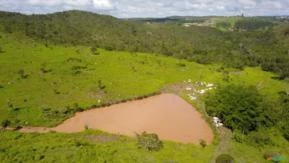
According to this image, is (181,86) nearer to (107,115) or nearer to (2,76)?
(107,115)

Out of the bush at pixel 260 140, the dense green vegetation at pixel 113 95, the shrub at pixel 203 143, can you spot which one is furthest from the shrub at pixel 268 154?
the shrub at pixel 203 143

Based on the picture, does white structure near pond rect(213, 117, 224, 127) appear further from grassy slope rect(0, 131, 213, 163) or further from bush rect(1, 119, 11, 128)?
bush rect(1, 119, 11, 128)

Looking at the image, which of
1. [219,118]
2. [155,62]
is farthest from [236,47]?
[219,118]

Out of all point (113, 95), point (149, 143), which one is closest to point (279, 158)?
point (149, 143)

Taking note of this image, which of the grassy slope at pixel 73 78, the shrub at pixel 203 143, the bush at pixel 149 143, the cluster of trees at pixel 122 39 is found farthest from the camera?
the cluster of trees at pixel 122 39

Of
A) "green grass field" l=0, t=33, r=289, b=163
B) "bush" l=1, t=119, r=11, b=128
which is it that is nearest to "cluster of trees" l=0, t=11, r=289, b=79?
"green grass field" l=0, t=33, r=289, b=163

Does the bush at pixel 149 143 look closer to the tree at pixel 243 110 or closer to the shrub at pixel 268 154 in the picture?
the shrub at pixel 268 154
